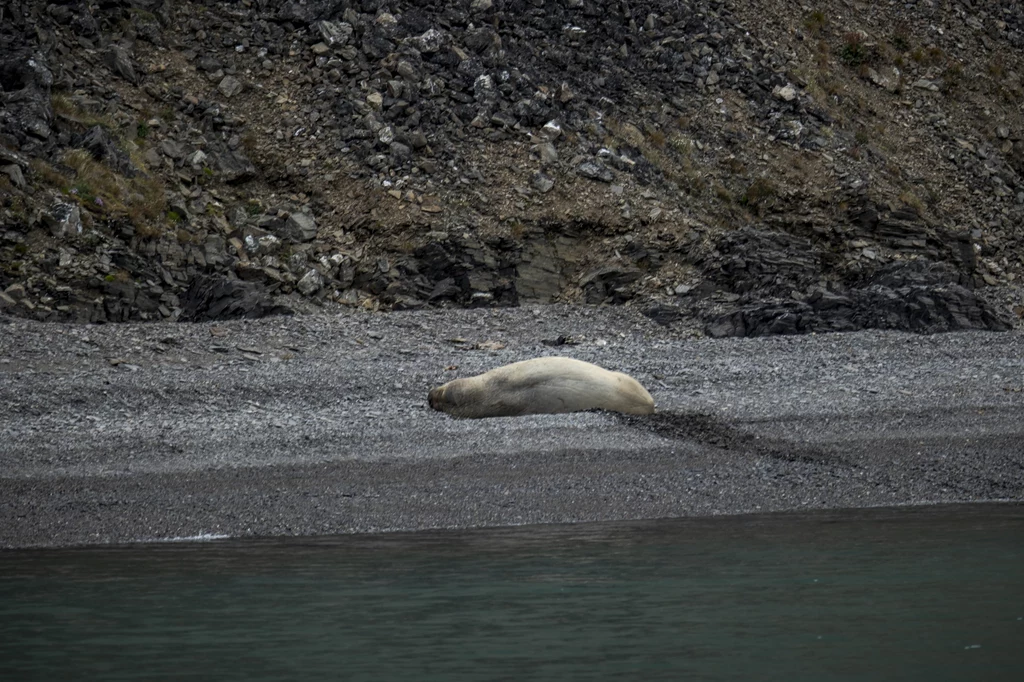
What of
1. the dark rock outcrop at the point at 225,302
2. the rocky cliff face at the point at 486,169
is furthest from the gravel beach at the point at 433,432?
the rocky cliff face at the point at 486,169

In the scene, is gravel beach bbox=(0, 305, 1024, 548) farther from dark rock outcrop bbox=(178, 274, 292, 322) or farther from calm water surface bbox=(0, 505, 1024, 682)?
dark rock outcrop bbox=(178, 274, 292, 322)

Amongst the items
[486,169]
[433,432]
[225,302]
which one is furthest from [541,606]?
[486,169]

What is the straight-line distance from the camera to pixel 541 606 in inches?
259

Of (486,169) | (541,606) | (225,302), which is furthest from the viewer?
(486,169)

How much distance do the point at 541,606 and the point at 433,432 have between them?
5743 mm

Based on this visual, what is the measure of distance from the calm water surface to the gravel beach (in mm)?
968

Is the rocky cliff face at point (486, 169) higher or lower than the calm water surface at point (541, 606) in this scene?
higher

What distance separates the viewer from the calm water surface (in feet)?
18.5

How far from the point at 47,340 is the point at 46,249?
4507mm

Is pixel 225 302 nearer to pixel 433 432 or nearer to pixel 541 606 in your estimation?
pixel 433 432

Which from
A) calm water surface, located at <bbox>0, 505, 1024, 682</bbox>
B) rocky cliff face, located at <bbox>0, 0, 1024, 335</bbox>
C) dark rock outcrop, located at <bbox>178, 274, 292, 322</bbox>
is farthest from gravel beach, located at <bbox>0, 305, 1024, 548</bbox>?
rocky cliff face, located at <bbox>0, 0, 1024, 335</bbox>

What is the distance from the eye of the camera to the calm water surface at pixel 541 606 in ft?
18.5

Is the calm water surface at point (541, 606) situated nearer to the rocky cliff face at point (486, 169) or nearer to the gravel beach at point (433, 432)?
the gravel beach at point (433, 432)

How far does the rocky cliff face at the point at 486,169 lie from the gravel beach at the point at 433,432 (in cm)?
297
